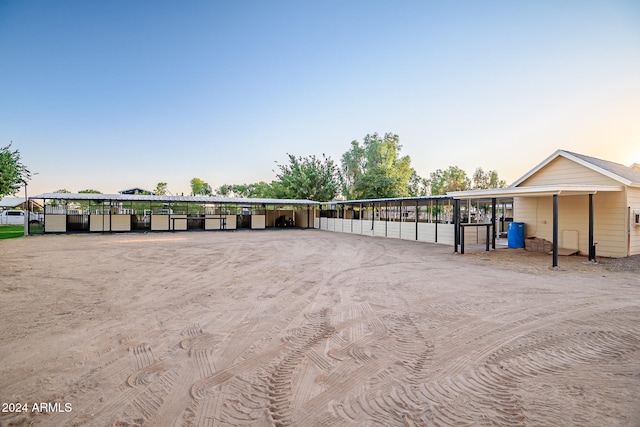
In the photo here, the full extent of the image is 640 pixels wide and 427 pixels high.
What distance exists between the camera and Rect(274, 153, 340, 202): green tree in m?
34.7

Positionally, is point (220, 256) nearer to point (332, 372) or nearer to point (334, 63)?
point (332, 372)

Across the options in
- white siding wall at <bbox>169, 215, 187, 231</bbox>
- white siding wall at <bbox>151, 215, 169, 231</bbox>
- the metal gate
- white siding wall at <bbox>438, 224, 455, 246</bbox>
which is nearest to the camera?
white siding wall at <bbox>438, 224, 455, 246</bbox>

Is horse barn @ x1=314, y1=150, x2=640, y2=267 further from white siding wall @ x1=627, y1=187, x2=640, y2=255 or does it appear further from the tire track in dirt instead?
the tire track in dirt

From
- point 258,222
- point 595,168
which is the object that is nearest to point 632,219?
point 595,168

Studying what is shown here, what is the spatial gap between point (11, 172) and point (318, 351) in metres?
24.3

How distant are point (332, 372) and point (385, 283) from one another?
Result: 4051mm

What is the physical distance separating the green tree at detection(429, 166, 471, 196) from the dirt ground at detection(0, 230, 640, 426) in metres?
43.1

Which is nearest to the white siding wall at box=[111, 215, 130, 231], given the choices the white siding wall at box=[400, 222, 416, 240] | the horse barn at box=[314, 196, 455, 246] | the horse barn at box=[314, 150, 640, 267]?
the horse barn at box=[314, 196, 455, 246]

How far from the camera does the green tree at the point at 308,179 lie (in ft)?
114

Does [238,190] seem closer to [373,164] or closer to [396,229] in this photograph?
[373,164]

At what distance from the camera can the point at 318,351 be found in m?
3.31

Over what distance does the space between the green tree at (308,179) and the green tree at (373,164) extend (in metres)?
4.25

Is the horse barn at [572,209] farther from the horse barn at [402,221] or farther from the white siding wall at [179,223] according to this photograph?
the white siding wall at [179,223]

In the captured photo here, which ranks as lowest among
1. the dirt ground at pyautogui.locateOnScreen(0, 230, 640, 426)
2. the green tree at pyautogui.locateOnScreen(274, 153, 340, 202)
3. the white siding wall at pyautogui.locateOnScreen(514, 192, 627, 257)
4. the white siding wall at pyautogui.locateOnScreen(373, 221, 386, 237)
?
the dirt ground at pyautogui.locateOnScreen(0, 230, 640, 426)
